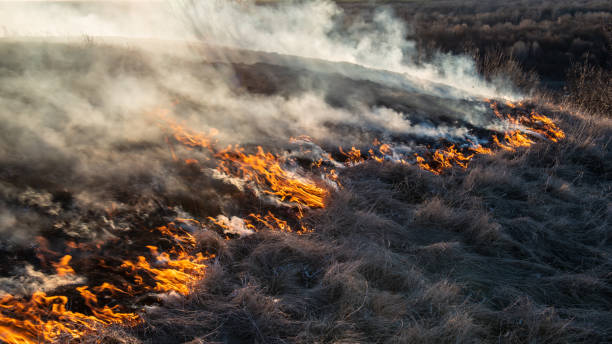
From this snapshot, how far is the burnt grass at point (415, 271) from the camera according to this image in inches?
78.7

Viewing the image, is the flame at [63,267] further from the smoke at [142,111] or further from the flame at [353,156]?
the flame at [353,156]

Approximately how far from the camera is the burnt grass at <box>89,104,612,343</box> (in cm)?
200

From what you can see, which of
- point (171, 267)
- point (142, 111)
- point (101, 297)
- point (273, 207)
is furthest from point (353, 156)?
point (101, 297)

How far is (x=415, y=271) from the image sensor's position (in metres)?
2.50

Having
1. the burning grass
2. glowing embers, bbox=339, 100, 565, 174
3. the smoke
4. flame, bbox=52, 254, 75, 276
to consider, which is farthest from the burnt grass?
the smoke

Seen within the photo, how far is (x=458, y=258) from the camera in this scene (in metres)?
2.79

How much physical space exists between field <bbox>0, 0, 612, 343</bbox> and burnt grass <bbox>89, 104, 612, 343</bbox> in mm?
15

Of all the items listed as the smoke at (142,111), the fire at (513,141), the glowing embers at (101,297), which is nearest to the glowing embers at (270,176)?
the smoke at (142,111)

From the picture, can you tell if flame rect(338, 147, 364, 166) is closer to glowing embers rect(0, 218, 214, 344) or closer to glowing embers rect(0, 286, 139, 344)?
glowing embers rect(0, 218, 214, 344)

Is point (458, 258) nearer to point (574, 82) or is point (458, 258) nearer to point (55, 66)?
point (55, 66)

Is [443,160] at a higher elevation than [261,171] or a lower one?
lower

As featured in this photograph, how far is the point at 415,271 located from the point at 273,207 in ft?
4.16

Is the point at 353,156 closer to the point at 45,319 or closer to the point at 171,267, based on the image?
the point at 171,267

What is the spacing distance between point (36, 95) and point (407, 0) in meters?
31.2
